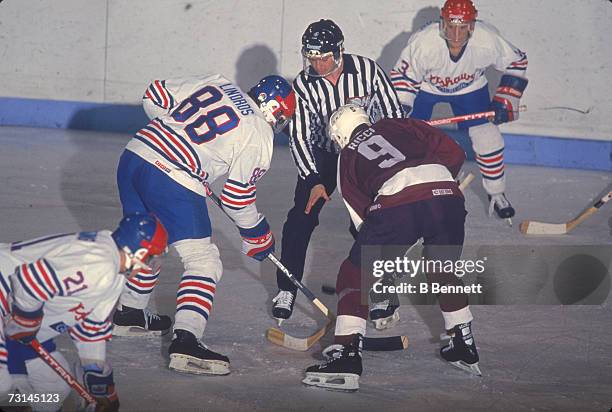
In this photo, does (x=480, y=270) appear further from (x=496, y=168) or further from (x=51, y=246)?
(x=51, y=246)

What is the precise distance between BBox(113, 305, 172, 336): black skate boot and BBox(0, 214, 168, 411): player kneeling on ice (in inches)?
33.3

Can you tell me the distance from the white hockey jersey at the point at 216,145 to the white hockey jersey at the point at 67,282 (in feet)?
2.57

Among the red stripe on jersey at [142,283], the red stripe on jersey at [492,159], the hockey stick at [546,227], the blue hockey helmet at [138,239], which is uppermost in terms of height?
the blue hockey helmet at [138,239]

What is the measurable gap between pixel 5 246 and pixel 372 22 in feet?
19.2

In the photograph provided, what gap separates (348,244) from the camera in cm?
561

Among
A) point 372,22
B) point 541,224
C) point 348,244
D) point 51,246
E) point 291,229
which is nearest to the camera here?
point 51,246

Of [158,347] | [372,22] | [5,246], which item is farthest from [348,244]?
[372,22]

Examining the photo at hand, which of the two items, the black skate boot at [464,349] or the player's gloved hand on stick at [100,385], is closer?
the player's gloved hand on stick at [100,385]

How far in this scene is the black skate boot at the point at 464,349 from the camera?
3.75 m

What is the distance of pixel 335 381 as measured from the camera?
11.6ft

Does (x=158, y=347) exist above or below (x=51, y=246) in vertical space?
below

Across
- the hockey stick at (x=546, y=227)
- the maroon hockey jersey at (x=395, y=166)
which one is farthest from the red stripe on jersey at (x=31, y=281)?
the hockey stick at (x=546, y=227)

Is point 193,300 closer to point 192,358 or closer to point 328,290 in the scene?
point 192,358

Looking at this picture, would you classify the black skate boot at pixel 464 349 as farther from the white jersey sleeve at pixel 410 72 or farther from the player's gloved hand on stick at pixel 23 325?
the white jersey sleeve at pixel 410 72
